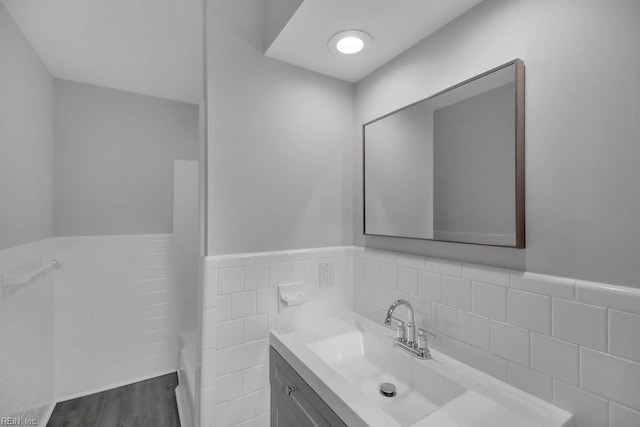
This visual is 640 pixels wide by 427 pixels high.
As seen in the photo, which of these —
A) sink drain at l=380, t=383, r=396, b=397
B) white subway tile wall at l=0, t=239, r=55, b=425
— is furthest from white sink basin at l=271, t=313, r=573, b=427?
white subway tile wall at l=0, t=239, r=55, b=425

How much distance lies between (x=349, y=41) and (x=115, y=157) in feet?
7.48

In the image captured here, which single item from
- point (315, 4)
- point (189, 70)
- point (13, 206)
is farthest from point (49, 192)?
point (315, 4)

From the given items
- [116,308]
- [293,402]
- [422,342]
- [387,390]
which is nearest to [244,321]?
[293,402]

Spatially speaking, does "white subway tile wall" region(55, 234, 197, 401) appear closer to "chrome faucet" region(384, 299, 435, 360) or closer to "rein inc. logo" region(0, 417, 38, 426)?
"rein inc. logo" region(0, 417, 38, 426)

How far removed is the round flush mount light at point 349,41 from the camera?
46.8 inches

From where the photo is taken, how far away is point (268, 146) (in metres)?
1.36

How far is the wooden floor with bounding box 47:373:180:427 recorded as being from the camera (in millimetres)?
1962

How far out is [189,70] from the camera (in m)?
2.17

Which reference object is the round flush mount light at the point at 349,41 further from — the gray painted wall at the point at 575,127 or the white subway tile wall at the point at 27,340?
the white subway tile wall at the point at 27,340

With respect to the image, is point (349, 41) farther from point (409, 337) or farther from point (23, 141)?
point (23, 141)

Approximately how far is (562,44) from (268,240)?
4.16 feet

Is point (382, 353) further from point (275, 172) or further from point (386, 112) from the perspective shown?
point (386, 112)

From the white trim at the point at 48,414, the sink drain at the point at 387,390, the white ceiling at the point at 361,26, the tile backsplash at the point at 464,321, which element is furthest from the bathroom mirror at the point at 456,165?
the white trim at the point at 48,414

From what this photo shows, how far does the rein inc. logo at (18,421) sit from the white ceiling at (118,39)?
215cm
